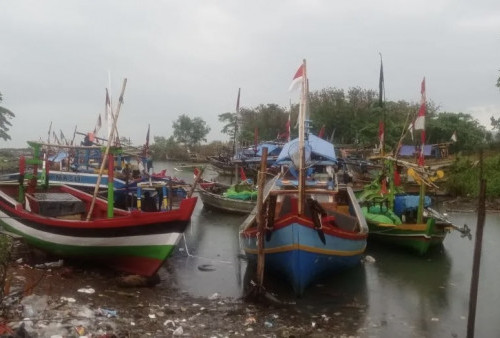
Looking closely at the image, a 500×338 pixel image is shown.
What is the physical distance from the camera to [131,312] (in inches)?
324

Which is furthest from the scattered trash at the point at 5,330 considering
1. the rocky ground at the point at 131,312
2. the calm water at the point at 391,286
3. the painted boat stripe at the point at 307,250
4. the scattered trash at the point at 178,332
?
the painted boat stripe at the point at 307,250

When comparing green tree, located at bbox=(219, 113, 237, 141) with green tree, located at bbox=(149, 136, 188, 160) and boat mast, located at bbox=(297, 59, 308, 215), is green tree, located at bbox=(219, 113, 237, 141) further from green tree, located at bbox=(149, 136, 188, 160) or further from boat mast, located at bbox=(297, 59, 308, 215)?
boat mast, located at bbox=(297, 59, 308, 215)

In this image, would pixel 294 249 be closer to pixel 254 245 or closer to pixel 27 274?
pixel 254 245

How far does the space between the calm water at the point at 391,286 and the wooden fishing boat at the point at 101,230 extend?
107cm

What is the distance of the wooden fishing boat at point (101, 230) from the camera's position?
985 cm

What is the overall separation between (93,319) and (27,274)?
312 centimetres

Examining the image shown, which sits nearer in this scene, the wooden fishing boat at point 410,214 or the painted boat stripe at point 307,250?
the painted boat stripe at point 307,250

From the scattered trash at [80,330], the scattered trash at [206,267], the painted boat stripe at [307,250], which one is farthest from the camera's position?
the scattered trash at [206,267]

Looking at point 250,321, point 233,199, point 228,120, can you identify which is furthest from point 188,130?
point 250,321

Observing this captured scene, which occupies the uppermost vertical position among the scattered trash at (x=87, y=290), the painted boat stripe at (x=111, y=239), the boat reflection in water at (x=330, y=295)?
the painted boat stripe at (x=111, y=239)

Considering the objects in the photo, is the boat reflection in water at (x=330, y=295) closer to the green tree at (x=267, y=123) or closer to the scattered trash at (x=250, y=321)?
the scattered trash at (x=250, y=321)

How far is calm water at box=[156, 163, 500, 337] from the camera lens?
888cm

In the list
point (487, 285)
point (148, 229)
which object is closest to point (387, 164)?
point (487, 285)

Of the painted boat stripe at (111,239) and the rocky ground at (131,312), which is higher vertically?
the painted boat stripe at (111,239)
